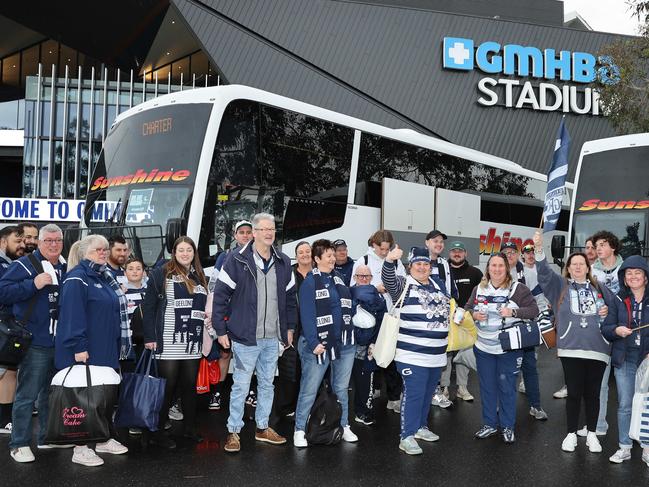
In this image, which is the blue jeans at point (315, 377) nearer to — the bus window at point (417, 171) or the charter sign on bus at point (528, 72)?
the bus window at point (417, 171)

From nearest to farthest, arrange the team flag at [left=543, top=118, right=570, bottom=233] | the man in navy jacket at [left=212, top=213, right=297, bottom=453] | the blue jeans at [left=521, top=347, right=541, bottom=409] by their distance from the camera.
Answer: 1. the man in navy jacket at [left=212, top=213, right=297, bottom=453]
2. the blue jeans at [left=521, top=347, right=541, bottom=409]
3. the team flag at [left=543, top=118, right=570, bottom=233]

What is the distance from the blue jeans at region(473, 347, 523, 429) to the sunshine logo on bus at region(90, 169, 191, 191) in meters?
4.24

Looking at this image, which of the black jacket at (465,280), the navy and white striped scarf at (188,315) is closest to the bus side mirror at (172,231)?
the navy and white striped scarf at (188,315)

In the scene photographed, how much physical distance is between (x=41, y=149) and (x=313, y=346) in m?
27.0

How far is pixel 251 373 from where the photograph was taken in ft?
18.7

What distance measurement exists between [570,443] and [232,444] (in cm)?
297

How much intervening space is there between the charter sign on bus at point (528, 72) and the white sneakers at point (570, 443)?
22468mm

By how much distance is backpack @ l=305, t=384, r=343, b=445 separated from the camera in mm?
5758

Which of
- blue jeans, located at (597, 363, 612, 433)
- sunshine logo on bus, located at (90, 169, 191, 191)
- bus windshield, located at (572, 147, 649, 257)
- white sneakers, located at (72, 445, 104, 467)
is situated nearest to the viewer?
white sneakers, located at (72, 445, 104, 467)

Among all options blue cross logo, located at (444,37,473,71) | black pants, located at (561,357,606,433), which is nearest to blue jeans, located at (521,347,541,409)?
black pants, located at (561,357,606,433)

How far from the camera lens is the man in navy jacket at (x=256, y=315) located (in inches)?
218

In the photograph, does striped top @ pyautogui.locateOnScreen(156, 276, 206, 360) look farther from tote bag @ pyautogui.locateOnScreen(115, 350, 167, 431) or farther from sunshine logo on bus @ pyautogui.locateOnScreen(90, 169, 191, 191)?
sunshine logo on bus @ pyautogui.locateOnScreen(90, 169, 191, 191)

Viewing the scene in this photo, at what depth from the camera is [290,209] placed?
29.3 ft

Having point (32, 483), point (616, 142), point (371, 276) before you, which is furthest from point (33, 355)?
point (616, 142)
